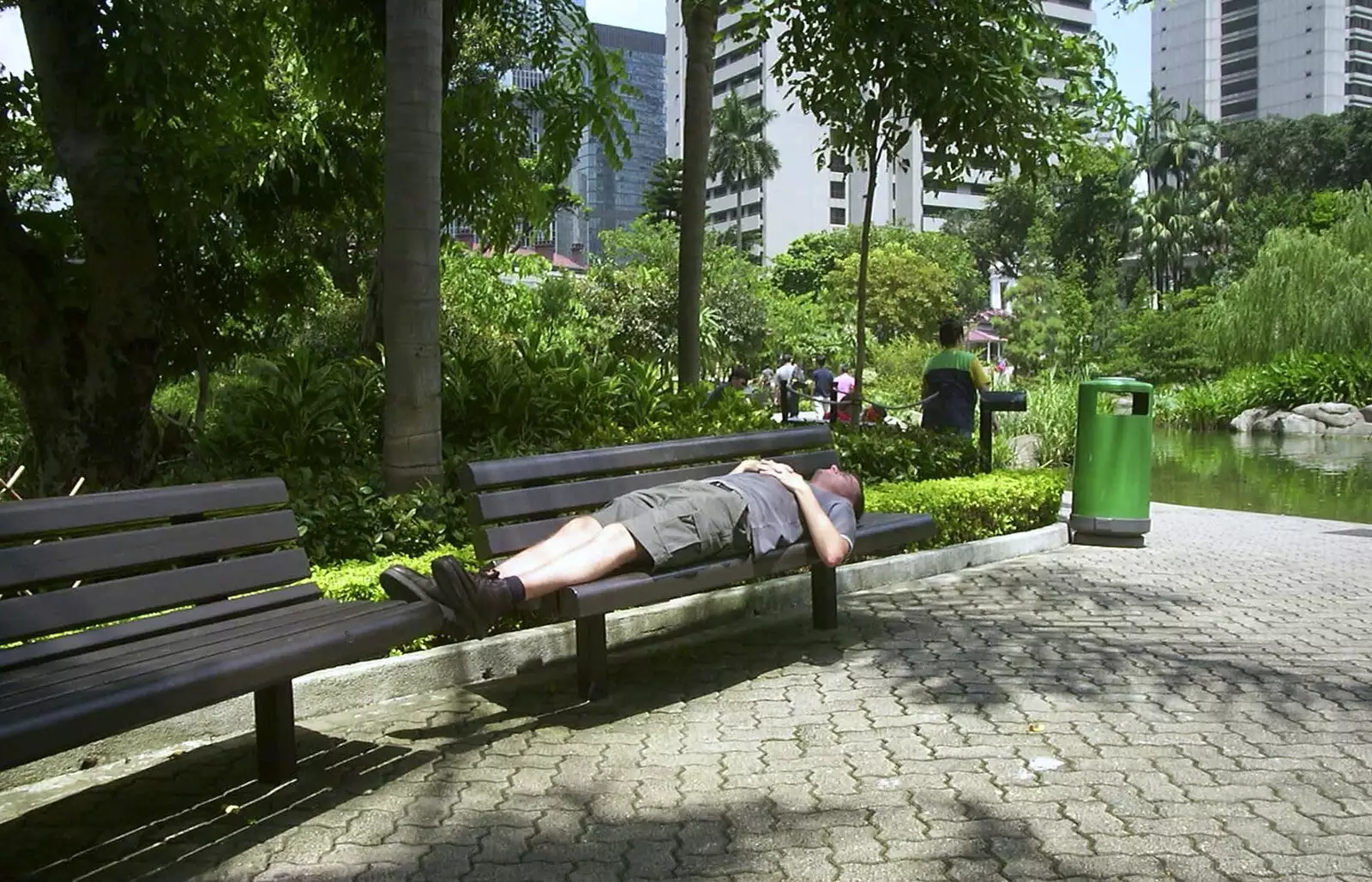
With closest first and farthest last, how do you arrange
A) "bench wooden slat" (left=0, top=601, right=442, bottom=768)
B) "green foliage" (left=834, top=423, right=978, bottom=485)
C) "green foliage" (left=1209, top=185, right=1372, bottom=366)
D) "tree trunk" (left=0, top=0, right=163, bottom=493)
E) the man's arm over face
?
A: "bench wooden slat" (left=0, top=601, right=442, bottom=768)
the man's arm over face
"tree trunk" (left=0, top=0, right=163, bottom=493)
"green foliage" (left=834, top=423, right=978, bottom=485)
"green foliage" (left=1209, top=185, right=1372, bottom=366)

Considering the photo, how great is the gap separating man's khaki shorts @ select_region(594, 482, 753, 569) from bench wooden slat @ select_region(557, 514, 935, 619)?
56 mm

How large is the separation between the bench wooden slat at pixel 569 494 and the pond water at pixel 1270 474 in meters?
9.34

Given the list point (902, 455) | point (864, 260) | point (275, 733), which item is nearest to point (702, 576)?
point (275, 733)

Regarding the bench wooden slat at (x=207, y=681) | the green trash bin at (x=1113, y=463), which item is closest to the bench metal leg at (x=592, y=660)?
the bench wooden slat at (x=207, y=681)

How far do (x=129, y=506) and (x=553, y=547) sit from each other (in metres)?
1.53

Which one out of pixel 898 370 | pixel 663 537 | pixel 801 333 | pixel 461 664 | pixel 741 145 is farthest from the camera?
pixel 741 145

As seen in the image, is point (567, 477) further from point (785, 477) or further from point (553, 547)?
point (785, 477)

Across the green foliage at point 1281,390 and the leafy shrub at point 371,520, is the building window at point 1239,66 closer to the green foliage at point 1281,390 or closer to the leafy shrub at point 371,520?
the green foliage at point 1281,390

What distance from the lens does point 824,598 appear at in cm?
594

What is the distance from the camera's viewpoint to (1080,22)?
11325 cm

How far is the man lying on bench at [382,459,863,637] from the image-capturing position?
13.4ft

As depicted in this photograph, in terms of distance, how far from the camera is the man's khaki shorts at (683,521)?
15.4ft

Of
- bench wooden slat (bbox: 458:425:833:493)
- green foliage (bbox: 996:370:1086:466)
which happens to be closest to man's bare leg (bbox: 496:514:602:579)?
bench wooden slat (bbox: 458:425:833:493)

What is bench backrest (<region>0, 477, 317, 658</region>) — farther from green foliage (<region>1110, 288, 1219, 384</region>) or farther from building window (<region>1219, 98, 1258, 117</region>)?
building window (<region>1219, 98, 1258, 117</region>)
